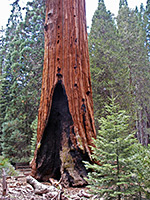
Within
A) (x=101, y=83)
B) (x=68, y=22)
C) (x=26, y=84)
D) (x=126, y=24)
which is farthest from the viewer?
(x=126, y=24)

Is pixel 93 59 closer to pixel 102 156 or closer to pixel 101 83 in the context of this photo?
pixel 101 83

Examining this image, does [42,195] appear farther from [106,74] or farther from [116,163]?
[106,74]

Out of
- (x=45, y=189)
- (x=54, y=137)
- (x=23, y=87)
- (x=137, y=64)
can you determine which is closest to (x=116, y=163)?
(x=45, y=189)

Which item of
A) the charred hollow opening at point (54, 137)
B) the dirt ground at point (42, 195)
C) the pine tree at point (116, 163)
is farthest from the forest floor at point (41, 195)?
the charred hollow opening at point (54, 137)

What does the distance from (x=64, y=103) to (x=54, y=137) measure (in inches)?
30.5

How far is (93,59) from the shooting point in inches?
503

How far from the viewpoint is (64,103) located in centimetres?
425

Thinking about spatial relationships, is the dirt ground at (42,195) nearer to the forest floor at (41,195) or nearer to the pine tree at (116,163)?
the forest floor at (41,195)

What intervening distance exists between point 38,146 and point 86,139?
1022 millimetres

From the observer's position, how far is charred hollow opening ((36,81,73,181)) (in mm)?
4012

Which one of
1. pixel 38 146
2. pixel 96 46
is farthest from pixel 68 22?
pixel 96 46

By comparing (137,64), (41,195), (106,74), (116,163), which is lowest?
(41,195)

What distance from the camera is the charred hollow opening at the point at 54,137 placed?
4012 millimetres

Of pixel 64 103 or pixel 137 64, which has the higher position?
pixel 137 64
